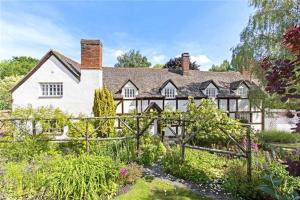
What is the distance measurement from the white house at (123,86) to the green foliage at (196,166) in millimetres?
4893

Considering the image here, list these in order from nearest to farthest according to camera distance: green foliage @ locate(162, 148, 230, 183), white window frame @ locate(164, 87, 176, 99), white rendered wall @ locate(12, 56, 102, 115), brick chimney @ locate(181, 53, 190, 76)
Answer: green foliage @ locate(162, 148, 230, 183) < white rendered wall @ locate(12, 56, 102, 115) < white window frame @ locate(164, 87, 176, 99) < brick chimney @ locate(181, 53, 190, 76)

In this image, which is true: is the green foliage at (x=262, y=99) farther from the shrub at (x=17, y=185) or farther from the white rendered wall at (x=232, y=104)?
the shrub at (x=17, y=185)

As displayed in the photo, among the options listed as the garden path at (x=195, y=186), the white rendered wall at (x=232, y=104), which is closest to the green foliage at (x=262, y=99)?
the white rendered wall at (x=232, y=104)

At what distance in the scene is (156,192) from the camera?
5758mm

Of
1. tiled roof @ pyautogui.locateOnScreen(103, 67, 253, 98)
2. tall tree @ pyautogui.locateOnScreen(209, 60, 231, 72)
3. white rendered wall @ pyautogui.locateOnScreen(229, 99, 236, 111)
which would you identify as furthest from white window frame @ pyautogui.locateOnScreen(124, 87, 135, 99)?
tall tree @ pyautogui.locateOnScreen(209, 60, 231, 72)

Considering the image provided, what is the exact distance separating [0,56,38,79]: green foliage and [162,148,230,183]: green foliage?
54.1 m

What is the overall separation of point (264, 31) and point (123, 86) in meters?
12.0

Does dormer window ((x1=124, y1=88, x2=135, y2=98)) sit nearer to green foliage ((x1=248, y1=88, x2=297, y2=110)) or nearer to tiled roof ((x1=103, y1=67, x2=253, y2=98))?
tiled roof ((x1=103, y1=67, x2=253, y2=98))

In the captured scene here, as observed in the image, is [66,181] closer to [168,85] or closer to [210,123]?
[210,123]

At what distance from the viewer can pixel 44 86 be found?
17.4 meters

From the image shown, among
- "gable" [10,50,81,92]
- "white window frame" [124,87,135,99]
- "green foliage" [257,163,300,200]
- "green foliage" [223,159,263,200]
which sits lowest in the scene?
→ "green foliage" [223,159,263,200]

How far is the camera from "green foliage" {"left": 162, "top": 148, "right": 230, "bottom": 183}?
6.45 m

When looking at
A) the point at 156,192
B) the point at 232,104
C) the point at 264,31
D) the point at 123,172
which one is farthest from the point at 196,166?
the point at 232,104

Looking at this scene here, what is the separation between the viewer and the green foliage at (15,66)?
53.1m
